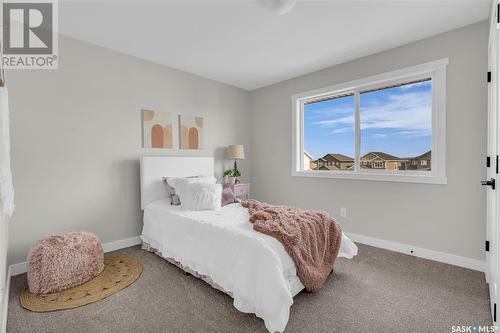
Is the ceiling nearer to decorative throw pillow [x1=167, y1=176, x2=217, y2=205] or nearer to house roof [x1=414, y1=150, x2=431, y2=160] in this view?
house roof [x1=414, y1=150, x2=431, y2=160]

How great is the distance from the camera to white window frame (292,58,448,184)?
2.75 meters

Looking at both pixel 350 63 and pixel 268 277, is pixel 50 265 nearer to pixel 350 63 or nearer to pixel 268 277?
pixel 268 277

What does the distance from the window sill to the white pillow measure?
5.68ft

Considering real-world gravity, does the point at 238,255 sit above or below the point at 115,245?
above

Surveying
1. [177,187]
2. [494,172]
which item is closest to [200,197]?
[177,187]

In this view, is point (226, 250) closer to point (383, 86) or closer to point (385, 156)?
point (385, 156)

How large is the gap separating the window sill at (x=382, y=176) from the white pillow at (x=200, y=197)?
1.73 metres

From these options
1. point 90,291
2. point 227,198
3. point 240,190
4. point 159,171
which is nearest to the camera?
point 90,291

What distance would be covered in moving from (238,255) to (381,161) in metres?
2.49

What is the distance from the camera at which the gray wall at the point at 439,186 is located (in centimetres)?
254

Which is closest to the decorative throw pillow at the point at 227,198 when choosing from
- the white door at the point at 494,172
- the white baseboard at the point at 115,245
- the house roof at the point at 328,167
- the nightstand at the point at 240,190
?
the nightstand at the point at 240,190

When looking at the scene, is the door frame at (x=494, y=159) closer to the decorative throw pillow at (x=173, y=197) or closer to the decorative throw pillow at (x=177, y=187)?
the decorative throw pillow at (x=177, y=187)

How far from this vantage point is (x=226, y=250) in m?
2.03

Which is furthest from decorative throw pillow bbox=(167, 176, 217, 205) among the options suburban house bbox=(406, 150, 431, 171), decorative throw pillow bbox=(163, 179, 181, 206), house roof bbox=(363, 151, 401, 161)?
suburban house bbox=(406, 150, 431, 171)
